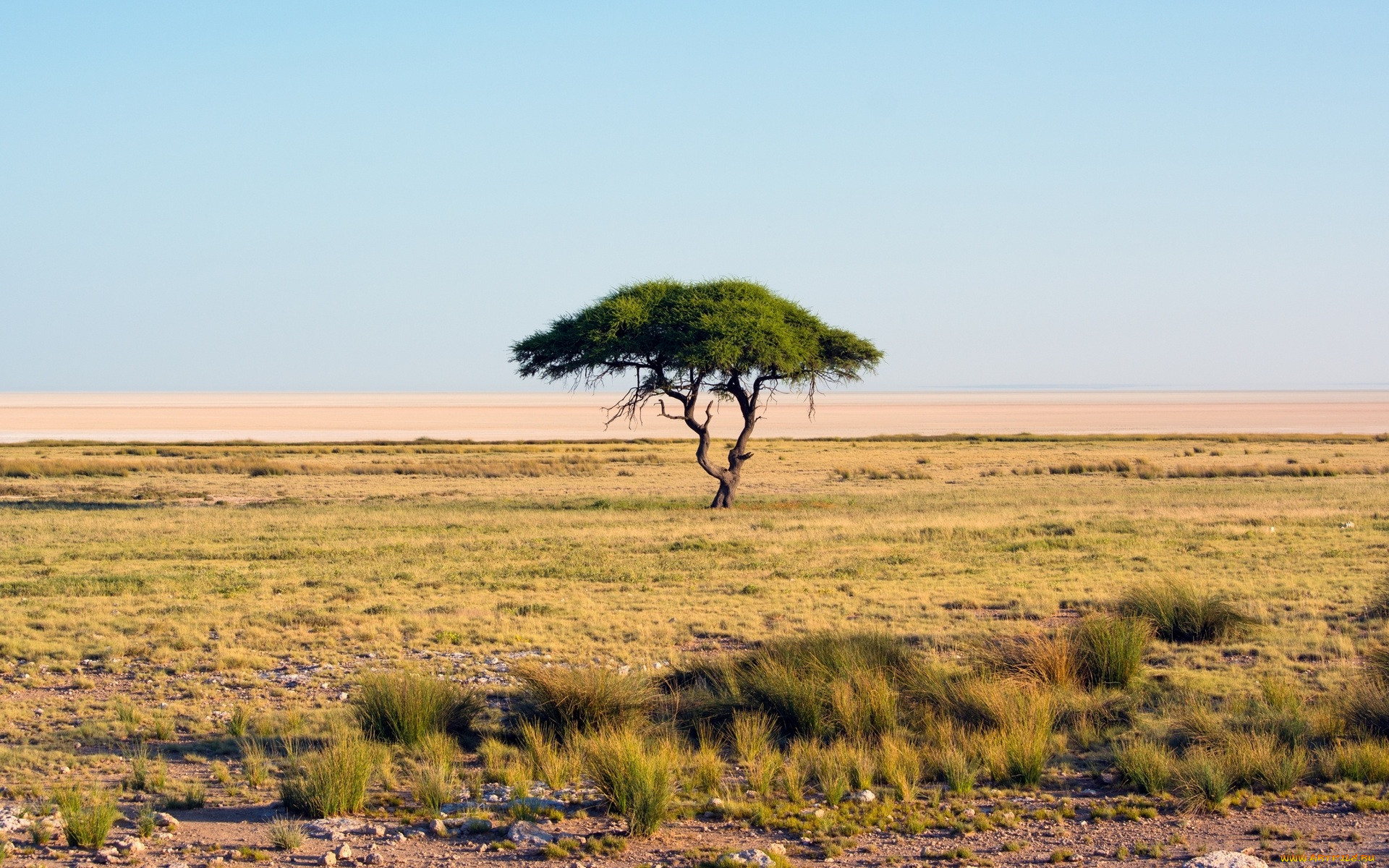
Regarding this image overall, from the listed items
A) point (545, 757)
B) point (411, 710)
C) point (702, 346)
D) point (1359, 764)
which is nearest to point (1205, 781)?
point (1359, 764)

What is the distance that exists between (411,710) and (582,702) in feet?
4.77

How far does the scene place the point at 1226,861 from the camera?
21.6 ft

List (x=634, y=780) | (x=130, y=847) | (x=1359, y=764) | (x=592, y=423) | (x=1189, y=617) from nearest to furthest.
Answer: (x=130, y=847), (x=634, y=780), (x=1359, y=764), (x=1189, y=617), (x=592, y=423)

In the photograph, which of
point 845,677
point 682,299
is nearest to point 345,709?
point 845,677

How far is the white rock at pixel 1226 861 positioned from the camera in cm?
651

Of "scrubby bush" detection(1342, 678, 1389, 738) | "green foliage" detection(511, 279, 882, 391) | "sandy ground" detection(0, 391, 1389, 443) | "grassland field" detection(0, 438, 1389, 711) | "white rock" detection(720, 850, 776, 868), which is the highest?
"green foliage" detection(511, 279, 882, 391)

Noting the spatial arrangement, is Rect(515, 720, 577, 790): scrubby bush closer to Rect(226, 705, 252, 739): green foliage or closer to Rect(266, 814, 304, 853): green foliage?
Rect(266, 814, 304, 853): green foliage

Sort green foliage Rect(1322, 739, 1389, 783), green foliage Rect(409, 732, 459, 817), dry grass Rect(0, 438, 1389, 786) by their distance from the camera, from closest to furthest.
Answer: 1. green foliage Rect(409, 732, 459, 817)
2. green foliage Rect(1322, 739, 1389, 783)
3. dry grass Rect(0, 438, 1389, 786)

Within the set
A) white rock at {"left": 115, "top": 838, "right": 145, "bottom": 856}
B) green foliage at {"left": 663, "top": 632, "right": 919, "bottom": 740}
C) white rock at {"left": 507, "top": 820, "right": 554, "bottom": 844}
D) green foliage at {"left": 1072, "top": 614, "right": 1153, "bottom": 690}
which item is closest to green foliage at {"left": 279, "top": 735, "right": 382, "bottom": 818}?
white rock at {"left": 115, "top": 838, "right": 145, "bottom": 856}

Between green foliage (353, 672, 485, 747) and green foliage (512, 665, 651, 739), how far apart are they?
531 millimetres

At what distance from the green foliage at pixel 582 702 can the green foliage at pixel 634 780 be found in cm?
125

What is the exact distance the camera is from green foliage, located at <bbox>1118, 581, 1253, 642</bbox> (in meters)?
14.0

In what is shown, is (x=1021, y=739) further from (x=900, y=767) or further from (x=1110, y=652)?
(x=1110, y=652)

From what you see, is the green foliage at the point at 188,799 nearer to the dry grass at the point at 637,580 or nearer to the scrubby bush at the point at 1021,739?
the dry grass at the point at 637,580
